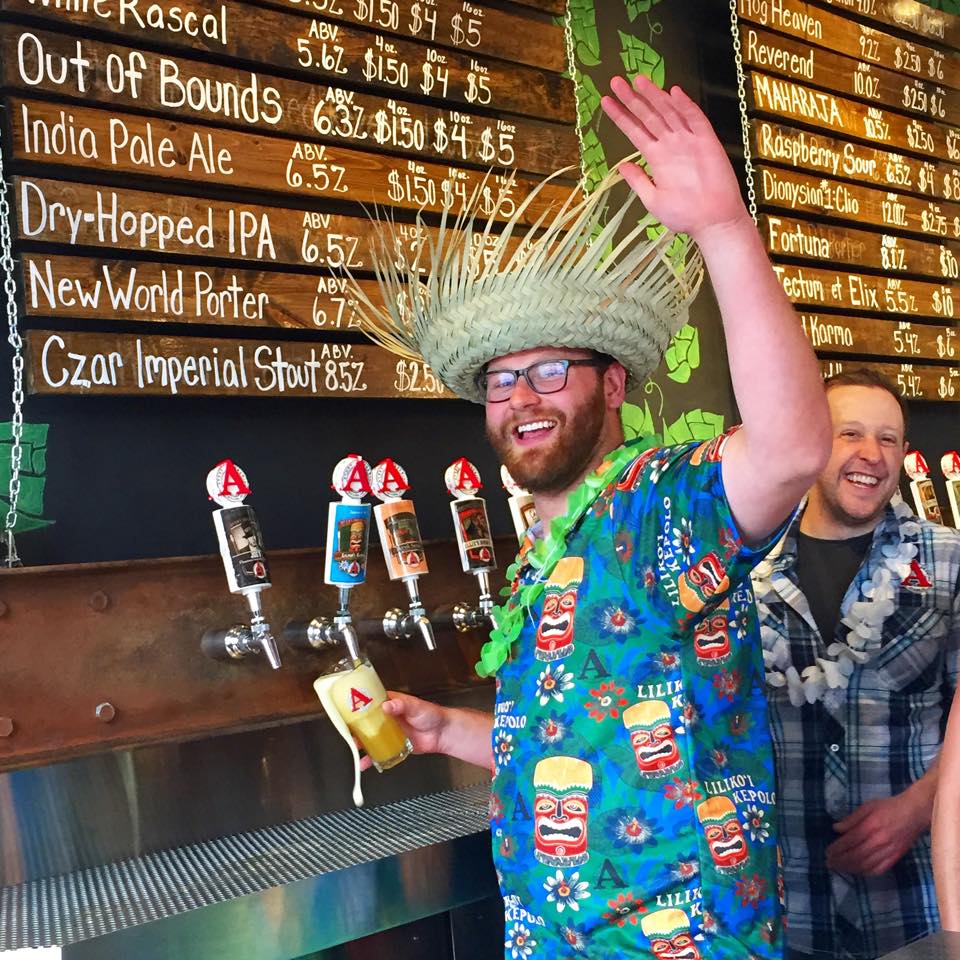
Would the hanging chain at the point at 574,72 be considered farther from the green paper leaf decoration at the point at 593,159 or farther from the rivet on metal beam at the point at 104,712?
the rivet on metal beam at the point at 104,712

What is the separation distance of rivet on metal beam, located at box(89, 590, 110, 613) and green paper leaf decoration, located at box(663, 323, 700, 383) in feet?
6.17

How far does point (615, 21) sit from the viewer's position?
3.49 meters

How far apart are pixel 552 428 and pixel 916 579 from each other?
91cm

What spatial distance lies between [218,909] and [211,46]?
1.76 m

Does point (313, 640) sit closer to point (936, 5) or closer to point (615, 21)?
point (615, 21)

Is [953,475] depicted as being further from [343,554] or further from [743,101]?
[343,554]

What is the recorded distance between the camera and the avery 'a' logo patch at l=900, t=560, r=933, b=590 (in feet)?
7.25

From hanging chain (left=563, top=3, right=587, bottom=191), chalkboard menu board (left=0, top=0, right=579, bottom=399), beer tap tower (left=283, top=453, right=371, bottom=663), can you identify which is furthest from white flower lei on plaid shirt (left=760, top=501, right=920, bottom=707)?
hanging chain (left=563, top=3, right=587, bottom=191)

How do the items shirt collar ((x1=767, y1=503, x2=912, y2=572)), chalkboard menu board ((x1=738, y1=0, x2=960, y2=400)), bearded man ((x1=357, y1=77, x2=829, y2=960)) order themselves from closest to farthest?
1. bearded man ((x1=357, y1=77, x2=829, y2=960))
2. shirt collar ((x1=767, y1=503, x2=912, y2=572))
3. chalkboard menu board ((x1=738, y1=0, x2=960, y2=400))

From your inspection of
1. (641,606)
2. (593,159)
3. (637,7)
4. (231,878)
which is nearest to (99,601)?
(231,878)

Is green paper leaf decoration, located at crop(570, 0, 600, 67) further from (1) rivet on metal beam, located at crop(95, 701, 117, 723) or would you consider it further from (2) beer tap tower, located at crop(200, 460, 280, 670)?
(1) rivet on metal beam, located at crop(95, 701, 117, 723)

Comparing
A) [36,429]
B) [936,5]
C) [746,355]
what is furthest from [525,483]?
[936,5]

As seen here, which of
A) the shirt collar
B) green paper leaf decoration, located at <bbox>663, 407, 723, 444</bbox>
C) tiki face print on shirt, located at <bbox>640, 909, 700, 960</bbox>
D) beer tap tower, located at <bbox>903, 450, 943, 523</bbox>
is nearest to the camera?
tiki face print on shirt, located at <bbox>640, 909, 700, 960</bbox>

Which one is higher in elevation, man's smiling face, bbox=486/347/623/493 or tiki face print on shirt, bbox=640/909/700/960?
man's smiling face, bbox=486/347/623/493
